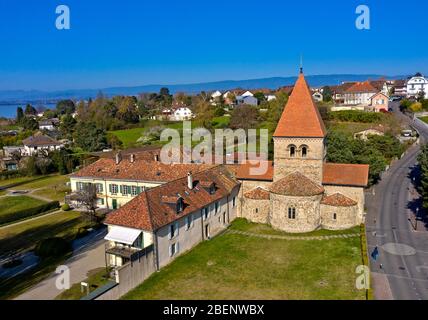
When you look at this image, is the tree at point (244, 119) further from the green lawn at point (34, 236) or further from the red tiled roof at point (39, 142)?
the green lawn at point (34, 236)

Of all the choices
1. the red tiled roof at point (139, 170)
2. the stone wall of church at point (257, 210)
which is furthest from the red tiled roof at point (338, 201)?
the red tiled roof at point (139, 170)

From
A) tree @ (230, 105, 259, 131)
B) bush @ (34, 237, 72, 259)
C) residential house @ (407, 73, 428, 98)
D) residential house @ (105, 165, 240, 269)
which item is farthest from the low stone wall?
residential house @ (407, 73, 428, 98)

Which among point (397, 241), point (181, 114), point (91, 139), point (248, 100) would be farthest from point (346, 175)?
point (248, 100)

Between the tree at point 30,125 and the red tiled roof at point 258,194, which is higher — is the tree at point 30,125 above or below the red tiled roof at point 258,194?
above

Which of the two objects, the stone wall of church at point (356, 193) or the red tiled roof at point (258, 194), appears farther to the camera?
the red tiled roof at point (258, 194)

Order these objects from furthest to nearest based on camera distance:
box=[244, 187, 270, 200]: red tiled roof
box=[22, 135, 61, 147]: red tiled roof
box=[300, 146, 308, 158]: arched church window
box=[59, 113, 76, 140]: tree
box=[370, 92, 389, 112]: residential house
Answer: box=[59, 113, 76, 140]: tree
box=[370, 92, 389, 112]: residential house
box=[22, 135, 61, 147]: red tiled roof
box=[244, 187, 270, 200]: red tiled roof
box=[300, 146, 308, 158]: arched church window

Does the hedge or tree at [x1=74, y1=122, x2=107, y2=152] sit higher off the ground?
tree at [x1=74, y1=122, x2=107, y2=152]

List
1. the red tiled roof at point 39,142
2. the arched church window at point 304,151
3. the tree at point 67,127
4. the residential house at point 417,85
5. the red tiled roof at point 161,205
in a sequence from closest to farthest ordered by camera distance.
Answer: the red tiled roof at point 161,205, the arched church window at point 304,151, the red tiled roof at point 39,142, the tree at point 67,127, the residential house at point 417,85

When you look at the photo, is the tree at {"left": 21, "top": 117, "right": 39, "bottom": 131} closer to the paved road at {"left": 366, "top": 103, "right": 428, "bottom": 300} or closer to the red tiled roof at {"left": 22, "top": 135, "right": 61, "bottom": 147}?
the red tiled roof at {"left": 22, "top": 135, "right": 61, "bottom": 147}
